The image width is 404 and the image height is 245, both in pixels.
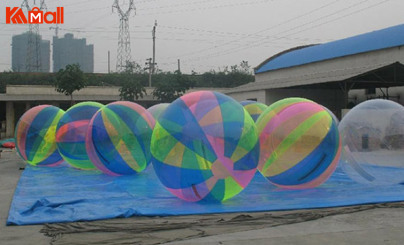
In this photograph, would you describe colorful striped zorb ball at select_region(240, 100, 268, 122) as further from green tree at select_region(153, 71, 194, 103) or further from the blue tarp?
green tree at select_region(153, 71, 194, 103)

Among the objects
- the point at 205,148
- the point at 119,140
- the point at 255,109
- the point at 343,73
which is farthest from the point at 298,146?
the point at 343,73

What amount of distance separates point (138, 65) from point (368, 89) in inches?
1676

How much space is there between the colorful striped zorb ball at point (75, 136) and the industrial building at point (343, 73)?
1367cm

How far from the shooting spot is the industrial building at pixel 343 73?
22500 millimetres

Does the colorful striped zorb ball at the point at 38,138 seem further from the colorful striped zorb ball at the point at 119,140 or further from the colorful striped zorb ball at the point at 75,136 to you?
the colorful striped zorb ball at the point at 119,140

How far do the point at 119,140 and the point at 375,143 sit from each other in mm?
5306

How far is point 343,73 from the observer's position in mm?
24297

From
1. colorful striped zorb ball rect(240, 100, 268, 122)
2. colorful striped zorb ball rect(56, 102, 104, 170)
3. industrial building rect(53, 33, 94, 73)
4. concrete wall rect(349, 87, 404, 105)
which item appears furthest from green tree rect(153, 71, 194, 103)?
industrial building rect(53, 33, 94, 73)

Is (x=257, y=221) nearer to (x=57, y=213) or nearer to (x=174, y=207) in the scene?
(x=174, y=207)

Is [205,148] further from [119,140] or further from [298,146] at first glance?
[119,140]

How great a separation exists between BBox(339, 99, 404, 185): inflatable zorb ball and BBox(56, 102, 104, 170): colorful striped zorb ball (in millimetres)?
6013

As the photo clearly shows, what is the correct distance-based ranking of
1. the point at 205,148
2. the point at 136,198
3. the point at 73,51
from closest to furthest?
1. the point at 205,148
2. the point at 136,198
3. the point at 73,51

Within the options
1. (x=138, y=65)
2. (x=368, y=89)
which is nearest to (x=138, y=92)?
(x=368, y=89)

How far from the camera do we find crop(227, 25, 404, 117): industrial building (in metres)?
22.5
